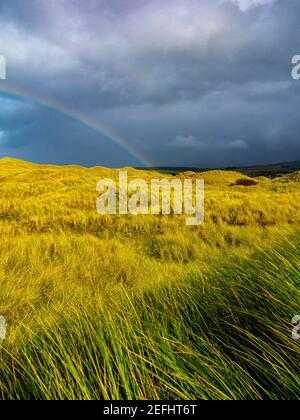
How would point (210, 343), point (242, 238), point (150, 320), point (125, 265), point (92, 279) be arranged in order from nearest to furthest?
point (210, 343), point (150, 320), point (92, 279), point (125, 265), point (242, 238)

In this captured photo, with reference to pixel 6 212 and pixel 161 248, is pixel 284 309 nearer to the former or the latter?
pixel 161 248

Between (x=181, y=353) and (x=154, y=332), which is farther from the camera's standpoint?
(x=154, y=332)

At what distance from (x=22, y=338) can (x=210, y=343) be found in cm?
142

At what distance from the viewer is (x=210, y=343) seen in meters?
2.30

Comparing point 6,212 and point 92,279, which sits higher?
point 6,212

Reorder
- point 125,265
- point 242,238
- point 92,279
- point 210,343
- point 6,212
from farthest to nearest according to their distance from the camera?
1. point 6,212
2. point 242,238
3. point 125,265
4. point 92,279
5. point 210,343

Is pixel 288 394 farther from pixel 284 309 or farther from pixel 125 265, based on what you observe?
pixel 125 265

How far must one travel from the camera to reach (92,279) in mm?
6078

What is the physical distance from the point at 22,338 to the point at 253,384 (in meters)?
1.70

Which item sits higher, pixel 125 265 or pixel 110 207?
pixel 110 207

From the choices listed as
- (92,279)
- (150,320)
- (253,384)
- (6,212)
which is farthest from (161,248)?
(6,212)
